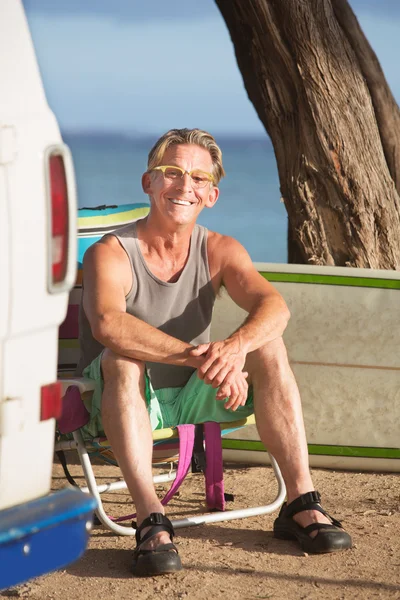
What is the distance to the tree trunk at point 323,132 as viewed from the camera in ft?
18.3

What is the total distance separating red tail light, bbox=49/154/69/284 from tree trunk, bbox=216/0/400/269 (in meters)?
3.27

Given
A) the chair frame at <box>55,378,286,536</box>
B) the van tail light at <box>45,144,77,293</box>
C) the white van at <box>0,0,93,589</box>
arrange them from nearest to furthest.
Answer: the white van at <box>0,0,93,589</box>, the van tail light at <box>45,144,77,293</box>, the chair frame at <box>55,378,286,536</box>

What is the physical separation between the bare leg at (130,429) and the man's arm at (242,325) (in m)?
0.26

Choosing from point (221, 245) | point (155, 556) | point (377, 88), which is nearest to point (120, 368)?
point (155, 556)

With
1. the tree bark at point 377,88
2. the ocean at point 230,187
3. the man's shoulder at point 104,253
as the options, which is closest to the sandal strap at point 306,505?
the man's shoulder at point 104,253

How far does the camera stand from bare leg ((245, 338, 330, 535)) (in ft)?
12.6

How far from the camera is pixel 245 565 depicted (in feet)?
11.9

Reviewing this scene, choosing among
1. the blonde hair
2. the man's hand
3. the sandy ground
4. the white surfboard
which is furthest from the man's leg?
the white surfboard

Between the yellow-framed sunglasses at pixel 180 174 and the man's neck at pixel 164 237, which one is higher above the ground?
the yellow-framed sunglasses at pixel 180 174

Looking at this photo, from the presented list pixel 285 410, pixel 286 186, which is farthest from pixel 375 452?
pixel 286 186

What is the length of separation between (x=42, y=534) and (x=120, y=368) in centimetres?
128

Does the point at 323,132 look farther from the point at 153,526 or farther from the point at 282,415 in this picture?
the point at 153,526

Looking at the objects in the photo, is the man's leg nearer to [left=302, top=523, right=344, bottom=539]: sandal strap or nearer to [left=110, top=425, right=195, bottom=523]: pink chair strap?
[left=302, top=523, right=344, bottom=539]: sandal strap

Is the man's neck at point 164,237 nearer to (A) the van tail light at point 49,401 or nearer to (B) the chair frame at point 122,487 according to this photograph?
(B) the chair frame at point 122,487
